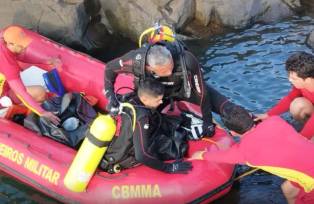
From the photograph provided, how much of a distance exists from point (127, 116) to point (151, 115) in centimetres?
25

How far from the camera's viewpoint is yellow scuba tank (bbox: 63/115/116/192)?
14.9 ft

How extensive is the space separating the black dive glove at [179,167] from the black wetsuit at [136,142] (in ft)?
0.07

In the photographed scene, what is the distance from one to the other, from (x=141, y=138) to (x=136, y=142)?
0.19ft

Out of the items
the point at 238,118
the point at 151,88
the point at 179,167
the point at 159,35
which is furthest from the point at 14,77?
the point at 238,118

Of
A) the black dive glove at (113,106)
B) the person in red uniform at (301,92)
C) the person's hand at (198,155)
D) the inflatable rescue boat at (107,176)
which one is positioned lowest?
the inflatable rescue boat at (107,176)

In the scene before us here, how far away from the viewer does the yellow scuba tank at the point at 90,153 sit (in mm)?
4543

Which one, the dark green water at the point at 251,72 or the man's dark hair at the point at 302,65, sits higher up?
the man's dark hair at the point at 302,65

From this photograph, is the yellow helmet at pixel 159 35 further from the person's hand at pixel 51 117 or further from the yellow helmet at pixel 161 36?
the person's hand at pixel 51 117

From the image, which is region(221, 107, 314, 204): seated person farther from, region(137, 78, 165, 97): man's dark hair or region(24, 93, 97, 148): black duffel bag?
region(24, 93, 97, 148): black duffel bag

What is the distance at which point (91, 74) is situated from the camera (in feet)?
20.4

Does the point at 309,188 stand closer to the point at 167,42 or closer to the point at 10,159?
the point at 167,42

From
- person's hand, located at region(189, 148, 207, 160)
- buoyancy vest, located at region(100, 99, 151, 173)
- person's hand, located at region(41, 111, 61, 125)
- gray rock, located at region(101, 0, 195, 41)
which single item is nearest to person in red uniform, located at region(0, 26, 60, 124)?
person's hand, located at region(41, 111, 61, 125)

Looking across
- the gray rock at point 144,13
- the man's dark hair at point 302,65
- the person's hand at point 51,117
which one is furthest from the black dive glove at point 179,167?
the gray rock at point 144,13

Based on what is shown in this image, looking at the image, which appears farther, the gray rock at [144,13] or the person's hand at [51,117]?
the gray rock at [144,13]
